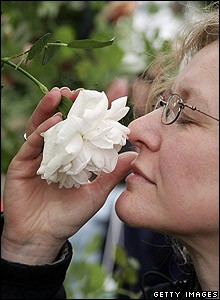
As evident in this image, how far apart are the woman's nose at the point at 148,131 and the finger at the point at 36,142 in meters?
0.13

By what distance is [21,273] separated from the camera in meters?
1.31

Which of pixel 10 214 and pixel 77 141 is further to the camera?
pixel 10 214

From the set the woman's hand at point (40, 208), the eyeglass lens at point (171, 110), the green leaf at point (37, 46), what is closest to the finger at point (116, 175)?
the woman's hand at point (40, 208)

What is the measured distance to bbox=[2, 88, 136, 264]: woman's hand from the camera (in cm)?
128

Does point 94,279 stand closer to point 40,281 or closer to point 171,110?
point 40,281

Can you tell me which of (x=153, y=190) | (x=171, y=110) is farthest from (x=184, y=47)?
(x=153, y=190)

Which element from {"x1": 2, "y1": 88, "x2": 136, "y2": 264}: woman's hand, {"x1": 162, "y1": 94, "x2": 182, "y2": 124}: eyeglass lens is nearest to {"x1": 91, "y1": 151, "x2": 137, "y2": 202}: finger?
{"x1": 2, "y1": 88, "x2": 136, "y2": 264}: woman's hand

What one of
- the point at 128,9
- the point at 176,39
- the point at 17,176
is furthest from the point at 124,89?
the point at 17,176

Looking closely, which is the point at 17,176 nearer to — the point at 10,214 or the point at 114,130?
the point at 10,214

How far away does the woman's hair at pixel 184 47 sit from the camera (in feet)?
3.99

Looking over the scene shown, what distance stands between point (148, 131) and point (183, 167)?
0.10 meters

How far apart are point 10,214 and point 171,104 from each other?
0.38 m

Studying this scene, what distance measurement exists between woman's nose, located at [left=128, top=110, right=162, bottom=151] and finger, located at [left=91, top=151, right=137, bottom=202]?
A: 0.09 m

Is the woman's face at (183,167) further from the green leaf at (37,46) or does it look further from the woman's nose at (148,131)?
the green leaf at (37,46)
